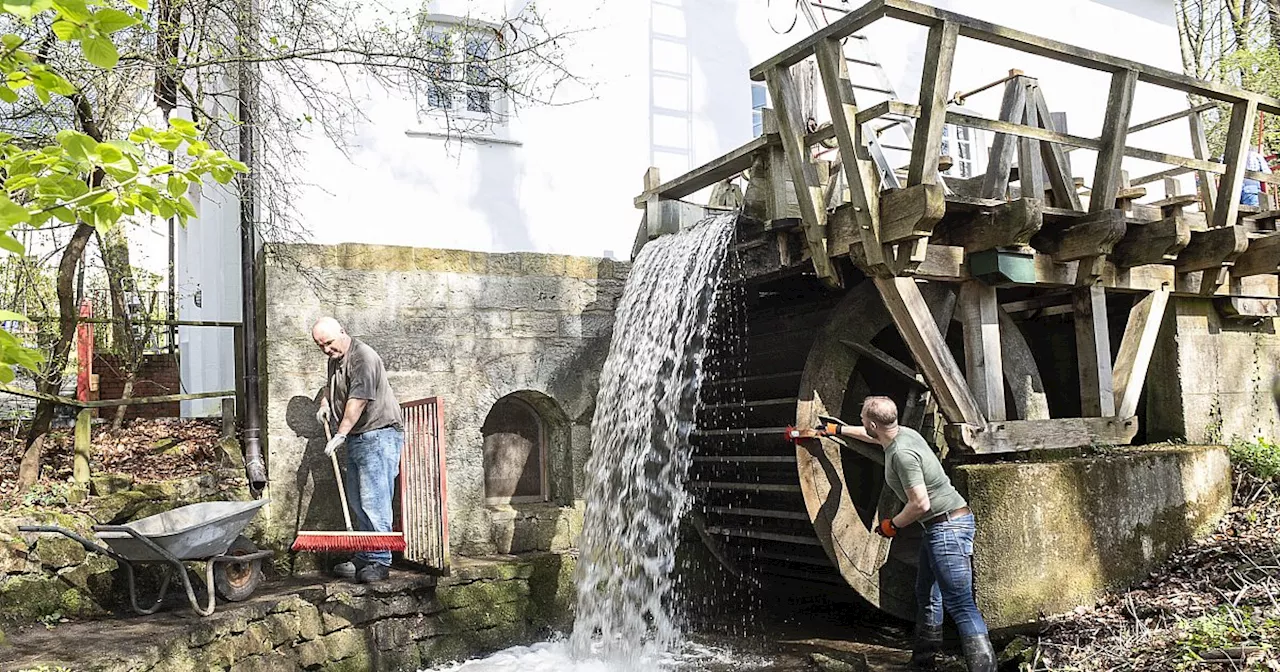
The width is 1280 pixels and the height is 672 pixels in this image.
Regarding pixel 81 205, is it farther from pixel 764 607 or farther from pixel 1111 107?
pixel 764 607

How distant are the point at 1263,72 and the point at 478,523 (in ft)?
48.0

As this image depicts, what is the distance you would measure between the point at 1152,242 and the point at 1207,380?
1551 mm

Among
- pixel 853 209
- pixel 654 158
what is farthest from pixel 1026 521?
pixel 654 158

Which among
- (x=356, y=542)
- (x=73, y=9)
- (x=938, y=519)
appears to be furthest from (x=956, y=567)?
(x=73, y=9)

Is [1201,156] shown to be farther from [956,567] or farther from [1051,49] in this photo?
[956,567]

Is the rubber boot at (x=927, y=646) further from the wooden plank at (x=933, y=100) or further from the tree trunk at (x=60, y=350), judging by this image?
the tree trunk at (x=60, y=350)

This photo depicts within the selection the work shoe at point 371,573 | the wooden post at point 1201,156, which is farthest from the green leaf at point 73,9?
the wooden post at point 1201,156

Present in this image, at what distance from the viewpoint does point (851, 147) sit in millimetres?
5457

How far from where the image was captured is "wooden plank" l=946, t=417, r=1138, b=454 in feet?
19.5

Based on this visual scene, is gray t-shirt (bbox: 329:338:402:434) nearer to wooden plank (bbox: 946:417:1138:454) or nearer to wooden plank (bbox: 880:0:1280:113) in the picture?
wooden plank (bbox: 946:417:1138:454)

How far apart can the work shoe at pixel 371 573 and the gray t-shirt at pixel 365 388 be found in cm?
87

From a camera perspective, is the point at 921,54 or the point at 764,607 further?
the point at 921,54

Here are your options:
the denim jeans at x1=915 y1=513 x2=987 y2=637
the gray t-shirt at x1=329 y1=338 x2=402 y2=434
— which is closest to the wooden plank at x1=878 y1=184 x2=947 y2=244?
the denim jeans at x1=915 y1=513 x2=987 y2=637

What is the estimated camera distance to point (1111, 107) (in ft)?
19.9
